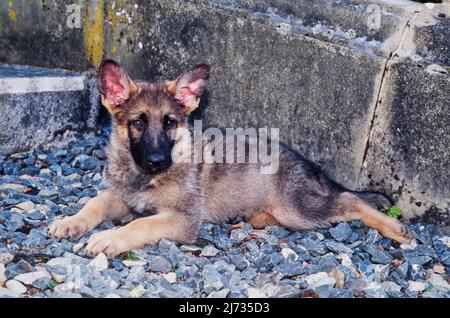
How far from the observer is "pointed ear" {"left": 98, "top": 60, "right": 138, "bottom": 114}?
4133mm

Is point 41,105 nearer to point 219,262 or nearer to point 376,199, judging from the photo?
point 219,262

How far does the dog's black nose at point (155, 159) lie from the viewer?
157 inches

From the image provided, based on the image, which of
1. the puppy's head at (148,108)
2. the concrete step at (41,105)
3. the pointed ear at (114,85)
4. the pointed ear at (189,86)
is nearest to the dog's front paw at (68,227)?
the puppy's head at (148,108)

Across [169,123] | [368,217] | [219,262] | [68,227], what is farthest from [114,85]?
[368,217]

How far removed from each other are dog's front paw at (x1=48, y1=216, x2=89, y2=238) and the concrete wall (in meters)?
1.75

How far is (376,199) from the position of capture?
4430 millimetres

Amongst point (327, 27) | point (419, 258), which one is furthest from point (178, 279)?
point (327, 27)

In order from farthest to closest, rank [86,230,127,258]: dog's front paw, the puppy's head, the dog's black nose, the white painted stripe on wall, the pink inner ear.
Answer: the white painted stripe on wall
the pink inner ear
the puppy's head
the dog's black nose
[86,230,127,258]: dog's front paw

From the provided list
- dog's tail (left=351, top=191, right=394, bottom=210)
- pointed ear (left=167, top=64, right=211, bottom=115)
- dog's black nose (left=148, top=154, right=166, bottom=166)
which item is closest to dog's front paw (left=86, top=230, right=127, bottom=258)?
dog's black nose (left=148, top=154, right=166, bottom=166)

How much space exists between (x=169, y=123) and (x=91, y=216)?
2.63 feet

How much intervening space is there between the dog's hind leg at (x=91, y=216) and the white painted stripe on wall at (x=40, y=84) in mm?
1490

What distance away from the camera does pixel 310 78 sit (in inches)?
184

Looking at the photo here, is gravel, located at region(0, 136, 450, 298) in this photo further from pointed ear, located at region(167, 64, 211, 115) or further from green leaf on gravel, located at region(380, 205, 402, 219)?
pointed ear, located at region(167, 64, 211, 115)

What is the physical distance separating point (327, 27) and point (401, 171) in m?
1.19
